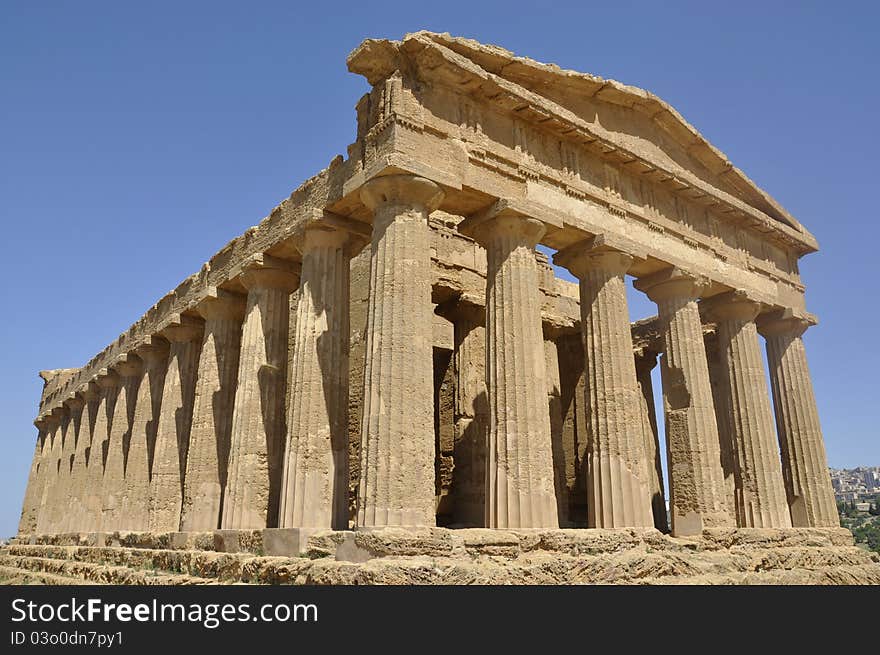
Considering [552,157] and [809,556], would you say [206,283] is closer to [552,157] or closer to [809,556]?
[552,157]

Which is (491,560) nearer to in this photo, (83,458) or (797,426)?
(797,426)

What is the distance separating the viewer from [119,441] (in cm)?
2431

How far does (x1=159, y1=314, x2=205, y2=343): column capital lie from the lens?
20.9 metres

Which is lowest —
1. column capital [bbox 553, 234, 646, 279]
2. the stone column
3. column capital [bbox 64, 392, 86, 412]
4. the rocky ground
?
the rocky ground

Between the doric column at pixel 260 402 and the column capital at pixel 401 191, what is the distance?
4868mm

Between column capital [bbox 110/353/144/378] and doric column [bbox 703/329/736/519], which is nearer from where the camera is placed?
doric column [bbox 703/329/736/519]

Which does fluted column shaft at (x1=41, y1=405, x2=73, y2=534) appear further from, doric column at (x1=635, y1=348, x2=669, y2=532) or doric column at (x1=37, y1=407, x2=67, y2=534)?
doric column at (x1=635, y1=348, x2=669, y2=532)

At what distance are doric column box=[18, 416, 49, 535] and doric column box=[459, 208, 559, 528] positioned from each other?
2994 centimetres

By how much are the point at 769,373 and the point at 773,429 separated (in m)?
2.88

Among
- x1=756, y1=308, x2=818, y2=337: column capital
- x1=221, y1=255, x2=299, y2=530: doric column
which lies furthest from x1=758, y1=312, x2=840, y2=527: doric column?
x1=221, y1=255, x2=299, y2=530: doric column

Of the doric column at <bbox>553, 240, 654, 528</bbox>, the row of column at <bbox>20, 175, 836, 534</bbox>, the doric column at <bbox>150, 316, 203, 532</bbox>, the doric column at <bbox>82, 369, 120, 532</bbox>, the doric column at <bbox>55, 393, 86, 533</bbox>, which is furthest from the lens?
the doric column at <bbox>55, 393, 86, 533</bbox>

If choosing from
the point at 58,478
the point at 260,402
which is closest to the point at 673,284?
the point at 260,402

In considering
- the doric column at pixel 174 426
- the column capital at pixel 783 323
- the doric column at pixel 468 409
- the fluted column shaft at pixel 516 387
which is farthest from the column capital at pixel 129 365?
the column capital at pixel 783 323

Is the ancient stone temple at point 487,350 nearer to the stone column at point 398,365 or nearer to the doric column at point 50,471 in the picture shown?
the stone column at point 398,365
